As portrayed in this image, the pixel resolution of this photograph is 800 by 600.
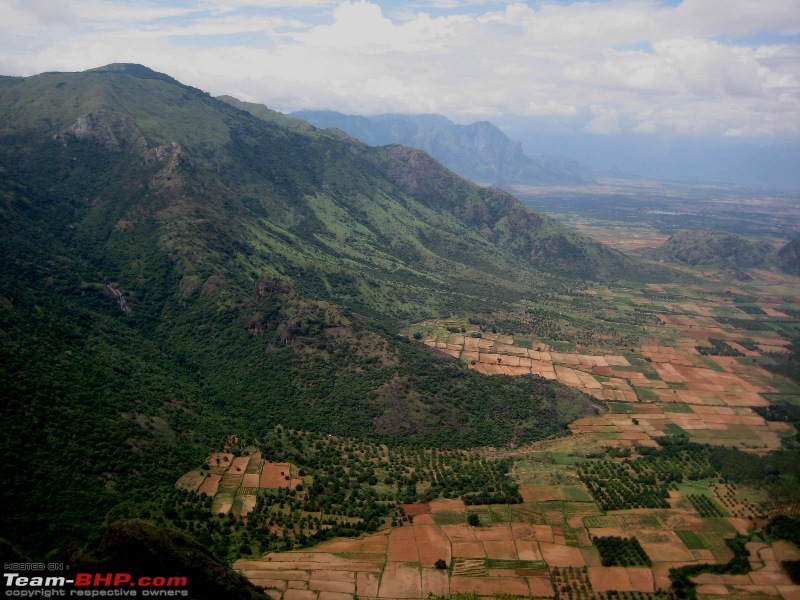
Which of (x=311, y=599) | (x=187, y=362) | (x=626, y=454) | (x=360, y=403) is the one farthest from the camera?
(x=187, y=362)

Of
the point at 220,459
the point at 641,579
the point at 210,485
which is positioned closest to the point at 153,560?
the point at 210,485

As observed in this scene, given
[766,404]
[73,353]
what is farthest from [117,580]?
[766,404]

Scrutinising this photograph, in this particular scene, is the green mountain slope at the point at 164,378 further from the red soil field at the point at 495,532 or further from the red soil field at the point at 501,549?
the red soil field at the point at 501,549

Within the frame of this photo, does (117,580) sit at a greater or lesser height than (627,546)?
greater

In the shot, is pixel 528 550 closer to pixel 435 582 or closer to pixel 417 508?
pixel 435 582

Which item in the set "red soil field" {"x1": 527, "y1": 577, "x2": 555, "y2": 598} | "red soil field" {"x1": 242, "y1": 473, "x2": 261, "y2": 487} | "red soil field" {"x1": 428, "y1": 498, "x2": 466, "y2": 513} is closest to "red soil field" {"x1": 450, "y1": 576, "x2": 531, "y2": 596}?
"red soil field" {"x1": 527, "y1": 577, "x2": 555, "y2": 598}

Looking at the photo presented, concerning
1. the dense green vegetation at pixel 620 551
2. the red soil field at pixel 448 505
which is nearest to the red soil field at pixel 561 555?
the dense green vegetation at pixel 620 551

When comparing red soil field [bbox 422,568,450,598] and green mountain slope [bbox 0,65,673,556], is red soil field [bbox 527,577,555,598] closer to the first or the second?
red soil field [bbox 422,568,450,598]

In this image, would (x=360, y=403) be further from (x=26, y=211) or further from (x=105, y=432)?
(x=26, y=211)
